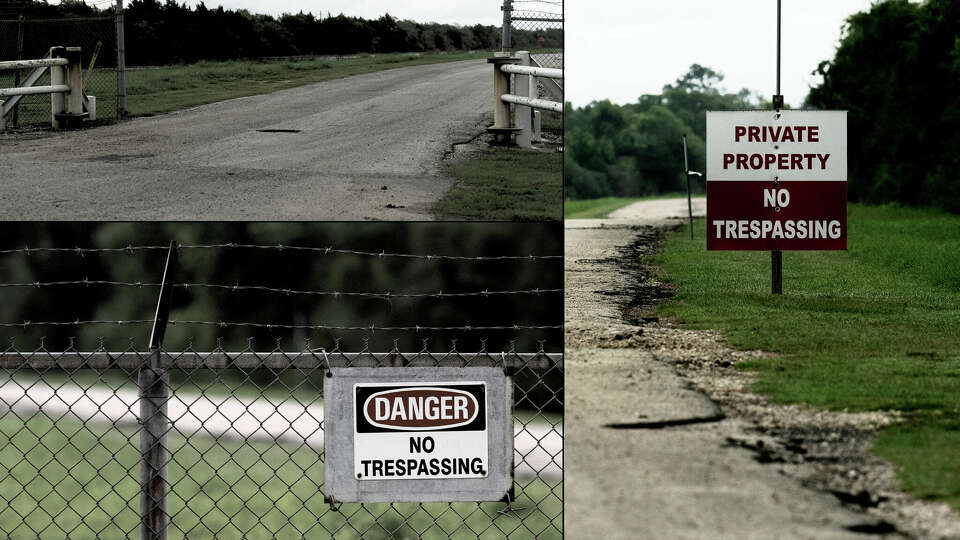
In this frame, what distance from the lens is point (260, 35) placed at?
21.2 meters

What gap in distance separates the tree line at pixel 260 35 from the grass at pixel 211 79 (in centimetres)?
A: 24

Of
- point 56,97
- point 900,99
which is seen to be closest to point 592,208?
point 900,99

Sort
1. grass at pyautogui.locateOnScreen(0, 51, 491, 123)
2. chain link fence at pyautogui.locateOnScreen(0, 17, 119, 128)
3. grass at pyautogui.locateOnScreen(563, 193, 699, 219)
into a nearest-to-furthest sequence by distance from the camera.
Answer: grass at pyautogui.locateOnScreen(0, 51, 491, 123), chain link fence at pyautogui.locateOnScreen(0, 17, 119, 128), grass at pyautogui.locateOnScreen(563, 193, 699, 219)

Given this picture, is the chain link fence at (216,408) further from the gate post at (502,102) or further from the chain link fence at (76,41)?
the chain link fence at (76,41)

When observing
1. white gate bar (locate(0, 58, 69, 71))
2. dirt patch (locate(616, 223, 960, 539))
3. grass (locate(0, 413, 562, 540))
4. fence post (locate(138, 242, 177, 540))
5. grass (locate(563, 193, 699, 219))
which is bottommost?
grass (locate(0, 413, 562, 540))

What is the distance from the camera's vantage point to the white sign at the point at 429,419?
4008 millimetres

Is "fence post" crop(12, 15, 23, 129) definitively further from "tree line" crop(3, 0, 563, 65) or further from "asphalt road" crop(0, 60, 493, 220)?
"tree line" crop(3, 0, 563, 65)

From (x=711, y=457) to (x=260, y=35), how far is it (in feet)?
58.7

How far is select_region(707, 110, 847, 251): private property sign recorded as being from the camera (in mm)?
10086

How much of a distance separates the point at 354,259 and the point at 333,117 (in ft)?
8.22

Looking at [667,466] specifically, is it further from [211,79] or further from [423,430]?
[211,79]

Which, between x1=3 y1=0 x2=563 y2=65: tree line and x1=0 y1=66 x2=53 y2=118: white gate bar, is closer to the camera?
x1=0 y1=66 x2=53 y2=118: white gate bar

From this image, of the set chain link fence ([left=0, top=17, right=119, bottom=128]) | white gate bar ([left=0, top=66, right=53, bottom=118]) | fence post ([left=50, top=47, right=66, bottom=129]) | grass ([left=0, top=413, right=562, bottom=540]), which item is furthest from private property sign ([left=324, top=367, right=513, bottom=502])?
chain link fence ([left=0, top=17, right=119, bottom=128])

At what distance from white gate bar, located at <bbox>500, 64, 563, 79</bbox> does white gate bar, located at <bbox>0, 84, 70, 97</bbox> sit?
5695 mm
